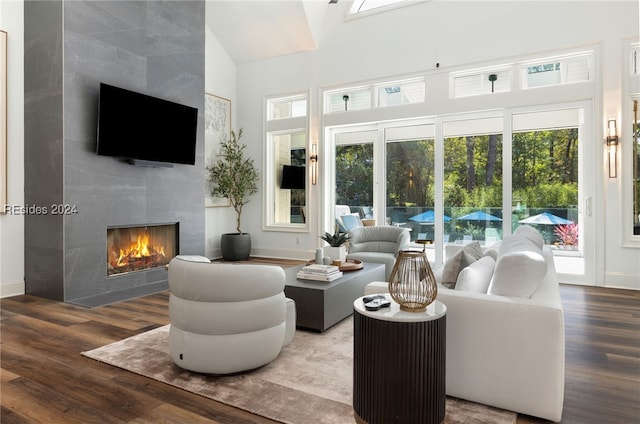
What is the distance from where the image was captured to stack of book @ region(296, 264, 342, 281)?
3452 millimetres

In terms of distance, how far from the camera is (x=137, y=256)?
198 inches

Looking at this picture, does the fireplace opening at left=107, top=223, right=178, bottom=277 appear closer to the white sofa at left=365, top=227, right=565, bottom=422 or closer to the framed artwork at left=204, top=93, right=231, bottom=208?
the framed artwork at left=204, top=93, right=231, bottom=208

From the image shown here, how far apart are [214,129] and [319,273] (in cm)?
482

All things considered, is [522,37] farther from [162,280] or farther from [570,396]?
[162,280]

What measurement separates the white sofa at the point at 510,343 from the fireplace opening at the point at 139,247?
408cm

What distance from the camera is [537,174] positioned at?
213 inches

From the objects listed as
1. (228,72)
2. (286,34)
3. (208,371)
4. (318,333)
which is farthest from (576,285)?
(228,72)

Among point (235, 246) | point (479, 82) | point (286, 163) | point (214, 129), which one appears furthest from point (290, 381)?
point (214, 129)

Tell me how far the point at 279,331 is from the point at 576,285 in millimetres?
4444

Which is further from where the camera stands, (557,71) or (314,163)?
(314,163)

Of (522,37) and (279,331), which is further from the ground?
(522,37)

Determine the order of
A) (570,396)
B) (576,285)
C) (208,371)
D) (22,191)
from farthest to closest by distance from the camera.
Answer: (576,285) → (22,191) → (208,371) → (570,396)

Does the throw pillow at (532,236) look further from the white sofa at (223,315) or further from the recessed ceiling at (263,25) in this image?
the recessed ceiling at (263,25)

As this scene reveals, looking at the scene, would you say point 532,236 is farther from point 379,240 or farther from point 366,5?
point 366,5
